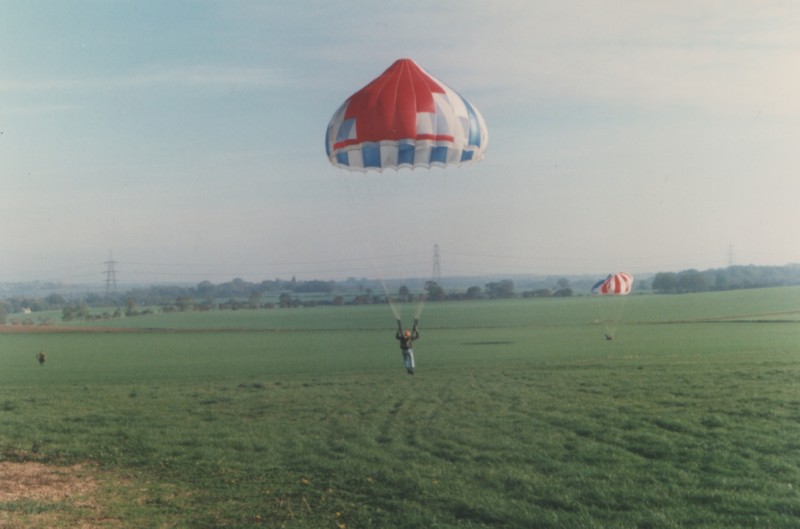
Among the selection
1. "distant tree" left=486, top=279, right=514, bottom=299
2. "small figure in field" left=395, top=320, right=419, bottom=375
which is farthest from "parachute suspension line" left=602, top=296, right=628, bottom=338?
"small figure in field" left=395, top=320, right=419, bottom=375

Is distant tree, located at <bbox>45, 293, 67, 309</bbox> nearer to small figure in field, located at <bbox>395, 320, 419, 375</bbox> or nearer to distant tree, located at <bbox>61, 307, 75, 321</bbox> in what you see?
distant tree, located at <bbox>61, 307, 75, 321</bbox>

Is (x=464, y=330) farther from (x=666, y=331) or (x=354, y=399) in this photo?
(x=354, y=399)

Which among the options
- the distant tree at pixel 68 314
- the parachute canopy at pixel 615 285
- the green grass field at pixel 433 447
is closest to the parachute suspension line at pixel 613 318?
the parachute canopy at pixel 615 285

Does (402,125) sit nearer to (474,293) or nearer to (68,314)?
(68,314)

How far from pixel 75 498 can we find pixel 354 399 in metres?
10.3

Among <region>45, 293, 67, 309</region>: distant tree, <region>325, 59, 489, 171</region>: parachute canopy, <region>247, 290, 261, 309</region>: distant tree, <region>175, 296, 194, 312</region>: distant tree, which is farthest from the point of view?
<region>45, 293, 67, 309</region>: distant tree

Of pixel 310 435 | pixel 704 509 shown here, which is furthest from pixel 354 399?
pixel 704 509

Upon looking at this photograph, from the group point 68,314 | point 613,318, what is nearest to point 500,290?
point 613,318

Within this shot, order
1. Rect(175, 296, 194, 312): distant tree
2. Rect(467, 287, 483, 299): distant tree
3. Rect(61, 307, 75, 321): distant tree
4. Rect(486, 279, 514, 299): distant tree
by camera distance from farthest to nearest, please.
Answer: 1. Rect(486, 279, 514, 299): distant tree
2. Rect(467, 287, 483, 299): distant tree
3. Rect(175, 296, 194, 312): distant tree
4. Rect(61, 307, 75, 321): distant tree

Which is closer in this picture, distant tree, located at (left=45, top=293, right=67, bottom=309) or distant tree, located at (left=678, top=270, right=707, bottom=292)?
distant tree, located at (left=678, top=270, right=707, bottom=292)

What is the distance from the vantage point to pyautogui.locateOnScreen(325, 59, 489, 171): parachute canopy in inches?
732

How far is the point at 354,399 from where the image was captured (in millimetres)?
20688

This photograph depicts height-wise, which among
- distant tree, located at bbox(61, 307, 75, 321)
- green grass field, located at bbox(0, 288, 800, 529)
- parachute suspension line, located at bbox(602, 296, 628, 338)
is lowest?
parachute suspension line, located at bbox(602, 296, 628, 338)

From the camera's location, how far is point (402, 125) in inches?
728
